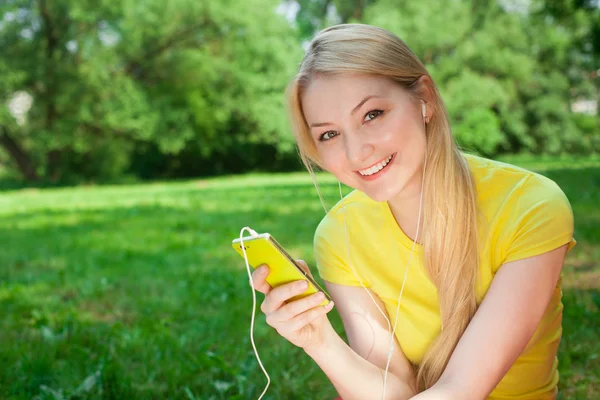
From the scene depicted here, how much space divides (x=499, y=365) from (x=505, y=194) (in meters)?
0.47

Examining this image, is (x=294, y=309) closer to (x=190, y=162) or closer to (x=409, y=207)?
(x=409, y=207)

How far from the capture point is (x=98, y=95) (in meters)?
21.4

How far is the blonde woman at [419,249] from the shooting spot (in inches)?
64.8

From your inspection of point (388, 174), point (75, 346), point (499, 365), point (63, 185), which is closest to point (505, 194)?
point (388, 174)

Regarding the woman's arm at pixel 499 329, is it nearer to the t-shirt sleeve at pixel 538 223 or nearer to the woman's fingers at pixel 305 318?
the t-shirt sleeve at pixel 538 223

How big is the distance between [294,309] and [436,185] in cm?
55

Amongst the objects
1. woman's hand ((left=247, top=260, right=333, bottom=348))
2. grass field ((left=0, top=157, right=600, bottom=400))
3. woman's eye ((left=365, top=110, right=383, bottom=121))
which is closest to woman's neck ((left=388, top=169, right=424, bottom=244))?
woman's eye ((left=365, top=110, right=383, bottom=121))

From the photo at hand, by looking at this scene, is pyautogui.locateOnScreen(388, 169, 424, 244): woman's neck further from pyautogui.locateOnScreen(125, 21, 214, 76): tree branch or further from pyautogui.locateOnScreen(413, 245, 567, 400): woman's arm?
pyautogui.locateOnScreen(125, 21, 214, 76): tree branch

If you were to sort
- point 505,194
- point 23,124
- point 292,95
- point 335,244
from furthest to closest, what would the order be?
point 23,124 < point 335,244 < point 292,95 < point 505,194

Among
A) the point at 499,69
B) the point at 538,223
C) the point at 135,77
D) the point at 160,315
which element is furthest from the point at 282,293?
the point at 499,69

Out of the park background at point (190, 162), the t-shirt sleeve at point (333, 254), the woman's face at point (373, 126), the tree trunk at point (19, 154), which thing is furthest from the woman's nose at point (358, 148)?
the tree trunk at point (19, 154)

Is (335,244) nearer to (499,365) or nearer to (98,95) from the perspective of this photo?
(499,365)

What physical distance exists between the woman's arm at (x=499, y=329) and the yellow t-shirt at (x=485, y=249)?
5 centimetres

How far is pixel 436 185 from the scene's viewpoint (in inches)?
71.6
